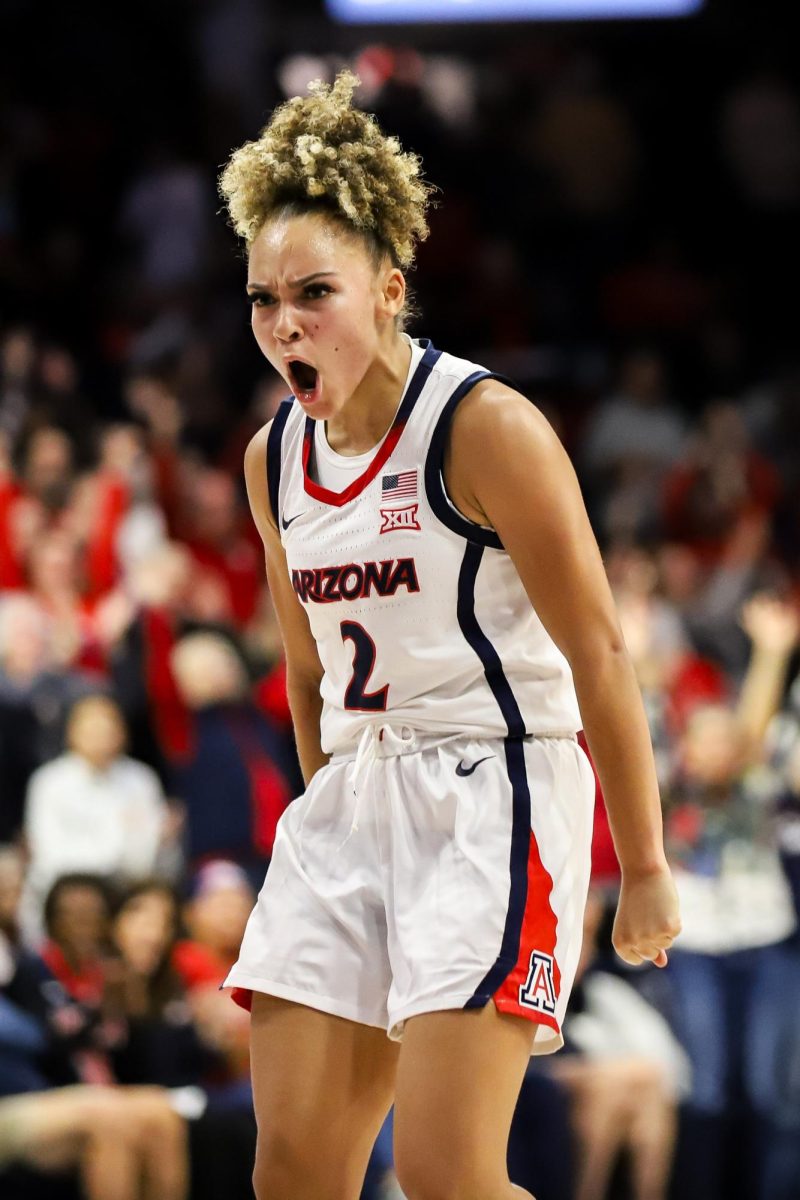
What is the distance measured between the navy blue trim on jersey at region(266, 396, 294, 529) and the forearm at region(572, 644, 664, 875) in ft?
2.22

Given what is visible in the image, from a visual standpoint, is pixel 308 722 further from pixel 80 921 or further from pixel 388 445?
pixel 80 921

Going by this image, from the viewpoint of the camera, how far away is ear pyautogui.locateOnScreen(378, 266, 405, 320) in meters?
3.11

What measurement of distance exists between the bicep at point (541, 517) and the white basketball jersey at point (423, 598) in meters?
0.08

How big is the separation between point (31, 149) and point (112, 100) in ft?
2.69

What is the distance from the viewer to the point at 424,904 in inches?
117

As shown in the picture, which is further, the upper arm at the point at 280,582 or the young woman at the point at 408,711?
the upper arm at the point at 280,582

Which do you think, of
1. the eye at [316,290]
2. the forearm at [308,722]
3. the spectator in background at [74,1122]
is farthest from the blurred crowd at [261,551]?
the eye at [316,290]

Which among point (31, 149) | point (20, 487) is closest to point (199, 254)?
point (31, 149)

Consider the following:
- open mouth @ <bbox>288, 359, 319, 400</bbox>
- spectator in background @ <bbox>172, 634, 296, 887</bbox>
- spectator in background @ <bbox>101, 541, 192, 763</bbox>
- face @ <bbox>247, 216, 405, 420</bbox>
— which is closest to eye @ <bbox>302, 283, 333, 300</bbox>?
face @ <bbox>247, 216, 405, 420</bbox>

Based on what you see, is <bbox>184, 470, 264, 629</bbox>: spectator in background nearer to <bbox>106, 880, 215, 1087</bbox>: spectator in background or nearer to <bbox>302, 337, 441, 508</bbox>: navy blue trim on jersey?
<bbox>106, 880, 215, 1087</bbox>: spectator in background

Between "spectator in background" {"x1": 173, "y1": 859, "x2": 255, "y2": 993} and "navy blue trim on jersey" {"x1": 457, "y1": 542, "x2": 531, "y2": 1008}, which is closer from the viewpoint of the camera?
"navy blue trim on jersey" {"x1": 457, "y1": 542, "x2": 531, "y2": 1008}

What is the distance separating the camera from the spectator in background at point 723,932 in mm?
6250

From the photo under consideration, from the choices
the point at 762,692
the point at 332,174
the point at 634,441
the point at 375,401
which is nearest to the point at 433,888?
the point at 375,401

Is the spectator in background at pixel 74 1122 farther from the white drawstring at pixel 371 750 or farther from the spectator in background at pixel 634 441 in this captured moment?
the spectator in background at pixel 634 441
